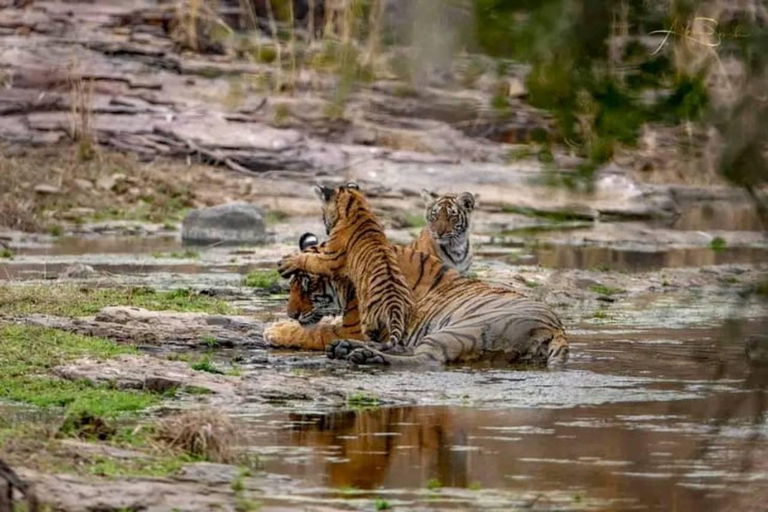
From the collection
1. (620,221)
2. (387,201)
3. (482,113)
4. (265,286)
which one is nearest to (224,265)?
(265,286)

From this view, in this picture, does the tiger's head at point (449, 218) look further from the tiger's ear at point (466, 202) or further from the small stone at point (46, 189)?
the small stone at point (46, 189)

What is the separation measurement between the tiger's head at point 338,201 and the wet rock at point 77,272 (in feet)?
15.0

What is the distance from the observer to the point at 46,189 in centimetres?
2384

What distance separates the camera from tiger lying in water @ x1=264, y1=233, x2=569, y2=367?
10.8m

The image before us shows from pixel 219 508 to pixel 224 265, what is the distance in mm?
12425

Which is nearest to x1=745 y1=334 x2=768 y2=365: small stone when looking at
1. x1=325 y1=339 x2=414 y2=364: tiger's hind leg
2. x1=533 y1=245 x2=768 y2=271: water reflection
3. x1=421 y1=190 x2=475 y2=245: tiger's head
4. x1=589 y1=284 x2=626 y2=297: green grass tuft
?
x1=325 y1=339 x2=414 y2=364: tiger's hind leg

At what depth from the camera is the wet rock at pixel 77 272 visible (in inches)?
623

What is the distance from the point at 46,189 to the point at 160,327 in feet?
41.0

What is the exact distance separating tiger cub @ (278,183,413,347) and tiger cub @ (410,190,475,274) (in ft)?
7.30

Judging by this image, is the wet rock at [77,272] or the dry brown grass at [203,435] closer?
the dry brown grass at [203,435]

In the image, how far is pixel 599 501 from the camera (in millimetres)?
6766

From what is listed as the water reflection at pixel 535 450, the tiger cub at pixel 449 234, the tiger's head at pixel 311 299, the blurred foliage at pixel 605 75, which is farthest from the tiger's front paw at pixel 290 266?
the blurred foliage at pixel 605 75

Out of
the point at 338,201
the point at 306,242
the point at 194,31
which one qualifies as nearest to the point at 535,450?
the point at 338,201

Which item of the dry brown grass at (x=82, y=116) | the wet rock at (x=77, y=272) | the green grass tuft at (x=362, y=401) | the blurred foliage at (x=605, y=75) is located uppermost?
the dry brown grass at (x=82, y=116)
